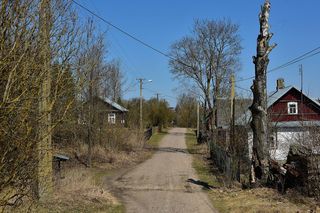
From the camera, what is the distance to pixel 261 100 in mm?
14930

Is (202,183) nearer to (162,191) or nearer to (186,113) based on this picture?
(162,191)

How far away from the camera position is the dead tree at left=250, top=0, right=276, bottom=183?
1486 cm

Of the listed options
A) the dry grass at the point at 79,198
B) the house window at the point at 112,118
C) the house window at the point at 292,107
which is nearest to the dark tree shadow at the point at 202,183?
the dry grass at the point at 79,198

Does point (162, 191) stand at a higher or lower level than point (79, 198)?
lower

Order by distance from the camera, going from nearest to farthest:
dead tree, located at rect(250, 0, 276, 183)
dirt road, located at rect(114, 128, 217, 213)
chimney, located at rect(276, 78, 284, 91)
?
1. dirt road, located at rect(114, 128, 217, 213)
2. dead tree, located at rect(250, 0, 276, 183)
3. chimney, located at rect(276, 78, 284, 91)

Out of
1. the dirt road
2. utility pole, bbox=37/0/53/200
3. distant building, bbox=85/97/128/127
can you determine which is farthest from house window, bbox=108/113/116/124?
utility pole, bbox=37/0/53/200

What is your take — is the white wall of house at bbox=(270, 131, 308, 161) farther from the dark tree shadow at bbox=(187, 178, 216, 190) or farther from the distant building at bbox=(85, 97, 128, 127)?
the distant building at bbox=(85, 97, 128, 127)

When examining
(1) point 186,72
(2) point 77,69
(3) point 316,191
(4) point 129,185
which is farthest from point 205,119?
(2) point 77,69

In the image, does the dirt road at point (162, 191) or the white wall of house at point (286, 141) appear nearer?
the dirt road at point (162, 191)

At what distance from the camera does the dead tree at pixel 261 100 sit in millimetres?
14859

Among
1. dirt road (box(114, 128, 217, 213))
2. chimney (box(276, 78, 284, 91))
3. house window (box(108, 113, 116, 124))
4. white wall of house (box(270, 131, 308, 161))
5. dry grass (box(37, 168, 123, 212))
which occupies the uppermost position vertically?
chimney (box(276, 78, 284, 91))

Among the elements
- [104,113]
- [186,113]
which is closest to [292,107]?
[104,113]

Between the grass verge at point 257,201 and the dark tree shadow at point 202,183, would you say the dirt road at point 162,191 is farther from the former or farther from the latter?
the grass verge at point 257,201

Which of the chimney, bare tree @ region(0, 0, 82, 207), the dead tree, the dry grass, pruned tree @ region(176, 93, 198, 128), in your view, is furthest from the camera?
pruned tree @ region(176, 93, 198, 128)
